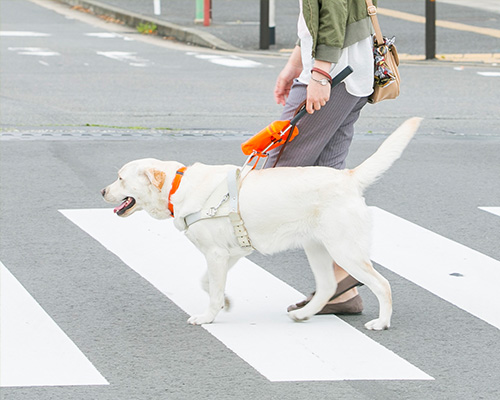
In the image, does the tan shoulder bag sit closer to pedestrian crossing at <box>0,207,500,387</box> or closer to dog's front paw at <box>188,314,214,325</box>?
pedestrian crossing at <box>0,207,500,387</box>

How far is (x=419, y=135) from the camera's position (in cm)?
1021

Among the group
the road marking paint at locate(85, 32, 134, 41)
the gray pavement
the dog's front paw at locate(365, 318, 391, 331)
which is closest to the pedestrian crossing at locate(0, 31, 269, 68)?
the gray pavement

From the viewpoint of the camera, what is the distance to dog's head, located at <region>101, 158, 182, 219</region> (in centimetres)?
498

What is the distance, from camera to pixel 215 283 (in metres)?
4.93

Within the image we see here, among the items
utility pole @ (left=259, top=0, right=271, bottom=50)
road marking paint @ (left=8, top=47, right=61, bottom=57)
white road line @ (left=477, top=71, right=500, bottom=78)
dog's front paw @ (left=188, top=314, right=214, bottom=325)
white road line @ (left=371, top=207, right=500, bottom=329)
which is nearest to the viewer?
dog's front paw @ (left=188, top=314, right=214, bottom=325)

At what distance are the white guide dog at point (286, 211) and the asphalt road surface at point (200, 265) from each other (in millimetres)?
229

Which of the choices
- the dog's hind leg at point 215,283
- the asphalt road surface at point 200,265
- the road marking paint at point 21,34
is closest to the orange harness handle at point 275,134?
the dog's hind leg at point 215,283

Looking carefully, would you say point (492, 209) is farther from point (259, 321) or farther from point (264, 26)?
point (264, 26)

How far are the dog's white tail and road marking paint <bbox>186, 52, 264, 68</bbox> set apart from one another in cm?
1076

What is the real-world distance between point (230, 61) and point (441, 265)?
10.6m

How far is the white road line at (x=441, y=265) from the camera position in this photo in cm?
543

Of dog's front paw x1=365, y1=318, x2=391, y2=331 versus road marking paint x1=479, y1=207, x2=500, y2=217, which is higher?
dog's front paw x1=365, y1=318, x2=391, y2=331

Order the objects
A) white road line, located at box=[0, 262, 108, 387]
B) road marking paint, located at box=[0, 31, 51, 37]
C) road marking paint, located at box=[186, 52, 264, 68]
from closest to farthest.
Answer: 1. white road line, located at box=[0, 262, 108, 387]
2. road marking paint, located at box=[186, 52, 264, 68]
3. road marking paint, located at box=[0, 31, 51, 37]

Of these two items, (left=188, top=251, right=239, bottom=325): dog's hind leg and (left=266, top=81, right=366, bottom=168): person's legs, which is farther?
(left=266, top=81, right=366, bottom=168): person's legs
